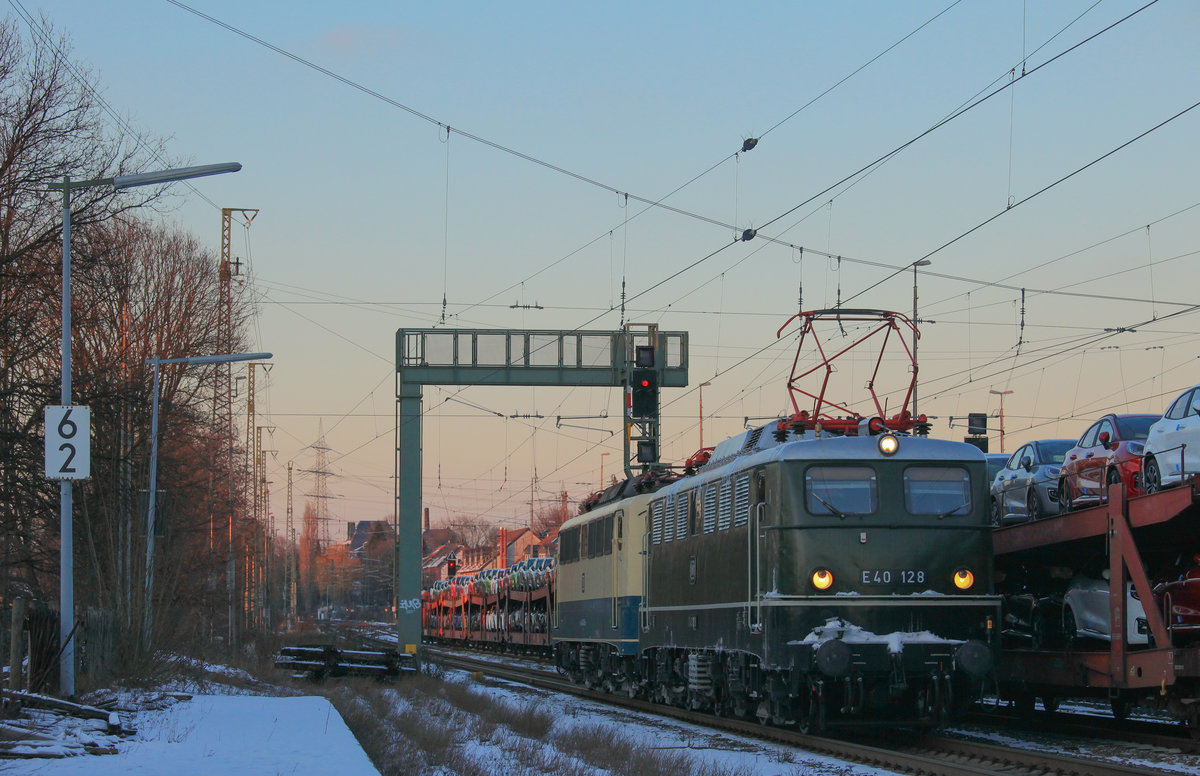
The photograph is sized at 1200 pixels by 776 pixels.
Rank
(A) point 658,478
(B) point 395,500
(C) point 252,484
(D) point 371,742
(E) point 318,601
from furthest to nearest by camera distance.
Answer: (E) point 318,601, (C) point 252,484, (B) point 395,500, (A) point 658,478, (D) point 371,742

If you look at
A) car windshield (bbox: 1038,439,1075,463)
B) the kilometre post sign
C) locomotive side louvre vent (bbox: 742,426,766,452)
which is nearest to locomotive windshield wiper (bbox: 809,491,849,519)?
locomotive side louvre vent (bbox: 742,426,766,452)

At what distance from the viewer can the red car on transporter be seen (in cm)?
1605

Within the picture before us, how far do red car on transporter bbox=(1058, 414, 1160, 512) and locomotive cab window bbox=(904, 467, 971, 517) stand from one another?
152 centimetres

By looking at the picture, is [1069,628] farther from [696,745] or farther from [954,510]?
[696,745]

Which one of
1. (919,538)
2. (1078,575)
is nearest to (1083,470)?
(1078,575)

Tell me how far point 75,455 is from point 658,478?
37.3 feet

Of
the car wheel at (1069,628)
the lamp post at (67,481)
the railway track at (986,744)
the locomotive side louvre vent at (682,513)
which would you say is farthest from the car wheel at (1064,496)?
the lamp post at (67,481)

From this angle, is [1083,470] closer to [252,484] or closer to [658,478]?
[658,478]

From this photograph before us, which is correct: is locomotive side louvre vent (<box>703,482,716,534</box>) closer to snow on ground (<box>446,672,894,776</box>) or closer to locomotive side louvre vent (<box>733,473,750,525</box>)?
locomotive side louvre vent (<box>733,473,750,525</box>)

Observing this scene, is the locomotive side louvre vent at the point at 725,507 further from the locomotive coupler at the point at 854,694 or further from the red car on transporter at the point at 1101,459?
the red car on transporter at the point at 1101,459

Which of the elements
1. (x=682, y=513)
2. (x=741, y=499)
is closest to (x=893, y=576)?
(x=741, y=499)

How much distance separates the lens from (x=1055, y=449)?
20.7m

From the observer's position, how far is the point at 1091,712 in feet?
71.2

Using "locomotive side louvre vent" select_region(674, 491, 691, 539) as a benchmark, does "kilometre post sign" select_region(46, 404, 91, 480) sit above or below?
above
